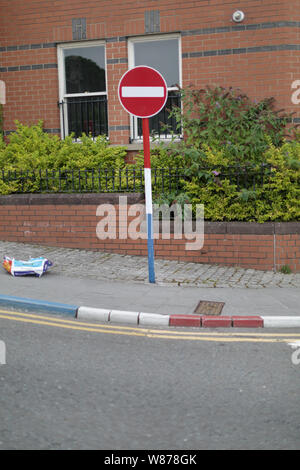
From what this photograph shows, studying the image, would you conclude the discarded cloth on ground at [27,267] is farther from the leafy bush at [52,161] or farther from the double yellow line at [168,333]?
the leafy bush at [52,161]

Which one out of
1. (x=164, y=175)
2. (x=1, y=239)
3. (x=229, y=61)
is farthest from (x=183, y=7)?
(x=1, y=239)

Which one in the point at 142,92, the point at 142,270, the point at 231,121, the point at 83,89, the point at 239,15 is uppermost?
the point at 239,15

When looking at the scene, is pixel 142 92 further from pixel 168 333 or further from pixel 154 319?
pixel 168 333

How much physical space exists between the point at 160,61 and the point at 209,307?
7.34 meters

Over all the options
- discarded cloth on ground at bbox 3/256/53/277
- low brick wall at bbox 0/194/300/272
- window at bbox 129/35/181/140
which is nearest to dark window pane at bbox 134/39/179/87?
window at bbox 129/35/181/140

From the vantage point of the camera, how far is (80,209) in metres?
9.41

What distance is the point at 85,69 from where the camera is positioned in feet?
40.0

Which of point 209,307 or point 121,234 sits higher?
point 121,234

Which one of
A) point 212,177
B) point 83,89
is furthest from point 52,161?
point 212,177

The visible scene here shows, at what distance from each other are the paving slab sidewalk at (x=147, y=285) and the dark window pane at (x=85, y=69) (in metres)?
4.86

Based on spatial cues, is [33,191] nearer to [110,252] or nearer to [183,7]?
[110,252]

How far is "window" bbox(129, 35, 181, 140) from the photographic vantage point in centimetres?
1159

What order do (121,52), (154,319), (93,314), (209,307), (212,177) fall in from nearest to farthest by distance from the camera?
(154,319) → (93,314) → (209,307) → (212,177) → (121,52)

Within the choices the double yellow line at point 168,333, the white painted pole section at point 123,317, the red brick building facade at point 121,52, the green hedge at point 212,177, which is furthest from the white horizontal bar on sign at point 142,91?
the red brick building facade at point 121,52
